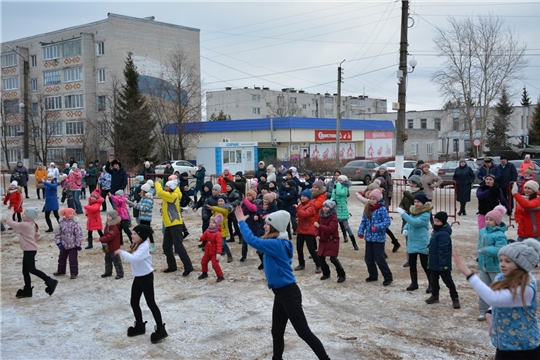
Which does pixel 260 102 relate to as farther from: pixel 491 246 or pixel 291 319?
pixel 291 319

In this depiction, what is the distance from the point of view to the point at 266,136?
4553 cm

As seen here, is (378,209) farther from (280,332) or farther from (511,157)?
(511,157)

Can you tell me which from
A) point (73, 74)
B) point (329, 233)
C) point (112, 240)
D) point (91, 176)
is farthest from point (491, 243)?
point (73, 74)

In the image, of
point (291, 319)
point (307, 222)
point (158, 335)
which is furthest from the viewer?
point (307, 222)

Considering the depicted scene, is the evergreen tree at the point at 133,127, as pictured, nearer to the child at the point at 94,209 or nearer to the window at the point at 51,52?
the window at the point at 51,52

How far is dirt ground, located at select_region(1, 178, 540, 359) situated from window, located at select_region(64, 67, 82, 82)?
5130 centimetres

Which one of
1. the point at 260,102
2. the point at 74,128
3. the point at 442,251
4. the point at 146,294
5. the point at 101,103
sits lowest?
the point at 146,294

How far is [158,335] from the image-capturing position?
6488 millimetres

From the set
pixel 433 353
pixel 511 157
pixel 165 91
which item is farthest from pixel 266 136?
pixel 433 353

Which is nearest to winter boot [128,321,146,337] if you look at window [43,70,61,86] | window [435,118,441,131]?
window [43,70,61,86]

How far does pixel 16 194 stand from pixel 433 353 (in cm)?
1186

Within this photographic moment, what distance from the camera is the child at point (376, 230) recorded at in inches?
336

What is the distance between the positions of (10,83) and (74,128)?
45.8 feet

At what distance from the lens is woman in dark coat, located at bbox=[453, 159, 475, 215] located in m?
15.7
